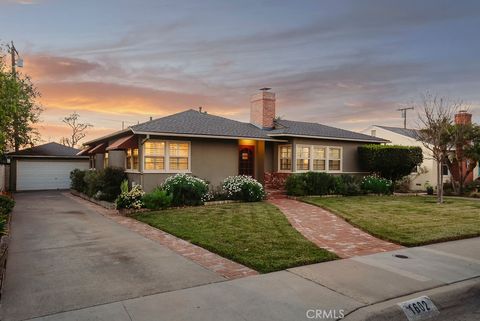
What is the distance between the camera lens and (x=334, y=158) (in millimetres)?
21297

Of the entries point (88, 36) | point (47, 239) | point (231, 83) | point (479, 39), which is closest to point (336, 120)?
point (231, 83)

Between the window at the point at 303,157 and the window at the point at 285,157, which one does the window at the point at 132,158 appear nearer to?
the window at the point at 285,157

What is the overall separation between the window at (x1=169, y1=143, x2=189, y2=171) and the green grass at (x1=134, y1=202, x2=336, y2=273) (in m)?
2.87

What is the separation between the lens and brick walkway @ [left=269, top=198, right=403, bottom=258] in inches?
315

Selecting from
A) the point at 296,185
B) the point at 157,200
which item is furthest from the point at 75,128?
the point at 157,200

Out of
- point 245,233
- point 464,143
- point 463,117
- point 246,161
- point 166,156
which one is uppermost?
point 463,117

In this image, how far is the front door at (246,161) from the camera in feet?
61.5

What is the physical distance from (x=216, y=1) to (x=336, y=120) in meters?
22.7

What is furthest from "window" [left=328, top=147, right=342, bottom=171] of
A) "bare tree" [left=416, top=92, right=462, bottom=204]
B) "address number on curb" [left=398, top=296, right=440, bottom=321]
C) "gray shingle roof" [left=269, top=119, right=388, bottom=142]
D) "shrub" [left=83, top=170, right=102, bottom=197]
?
"address number on curb" [left=398, top=296, right=440, bottom=321]

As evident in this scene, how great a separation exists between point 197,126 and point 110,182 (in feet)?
16.1

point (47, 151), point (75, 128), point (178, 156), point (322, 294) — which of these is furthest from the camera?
point (75, 128)

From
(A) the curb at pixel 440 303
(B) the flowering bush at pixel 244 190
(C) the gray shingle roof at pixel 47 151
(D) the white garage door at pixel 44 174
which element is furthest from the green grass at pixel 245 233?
(C) the gray shingle roof at pixel 47 151

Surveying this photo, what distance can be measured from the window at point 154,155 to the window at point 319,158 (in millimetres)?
8755

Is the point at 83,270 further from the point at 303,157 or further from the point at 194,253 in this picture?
the point at 303,157
